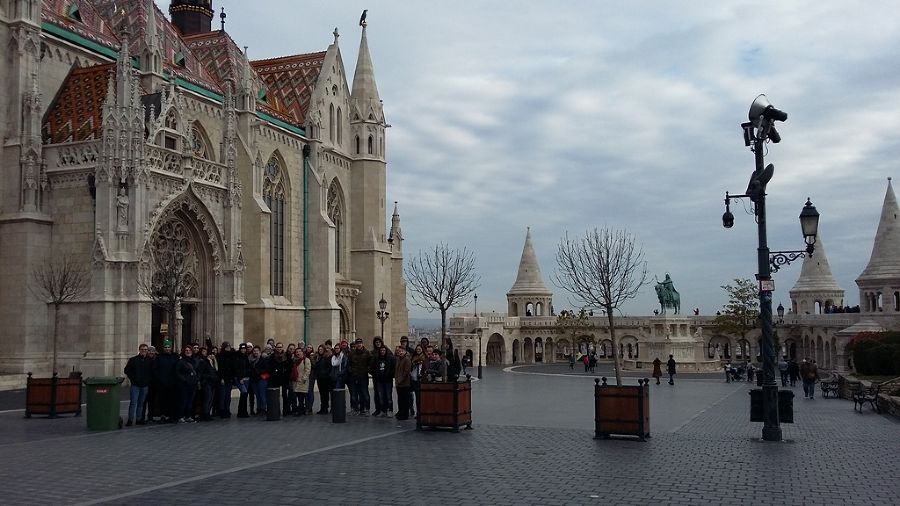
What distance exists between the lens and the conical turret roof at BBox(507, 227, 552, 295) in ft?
249

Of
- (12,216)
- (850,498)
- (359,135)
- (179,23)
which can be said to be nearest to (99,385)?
(850,498)

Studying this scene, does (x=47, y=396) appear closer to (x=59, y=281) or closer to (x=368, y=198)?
(x=59, y=281)

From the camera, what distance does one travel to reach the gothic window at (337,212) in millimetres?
42562

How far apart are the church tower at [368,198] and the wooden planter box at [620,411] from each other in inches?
1206

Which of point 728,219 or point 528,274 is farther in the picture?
point 528,274

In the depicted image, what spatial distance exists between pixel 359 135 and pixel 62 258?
21754 mm

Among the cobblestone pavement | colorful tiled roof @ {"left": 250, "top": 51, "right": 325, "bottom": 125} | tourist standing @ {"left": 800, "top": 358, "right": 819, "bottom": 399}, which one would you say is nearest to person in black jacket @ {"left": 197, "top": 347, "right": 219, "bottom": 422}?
the cobblestone pavement

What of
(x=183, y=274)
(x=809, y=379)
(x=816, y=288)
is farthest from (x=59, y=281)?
(x=816, y=288)

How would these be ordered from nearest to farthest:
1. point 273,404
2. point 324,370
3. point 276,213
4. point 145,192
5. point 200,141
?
point 273,404, point 324,370, point 145,192, point 200,141, point 276,213

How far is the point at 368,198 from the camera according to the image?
4375 cm

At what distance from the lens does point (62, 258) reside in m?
24.4

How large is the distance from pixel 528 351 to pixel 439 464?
2438 inches

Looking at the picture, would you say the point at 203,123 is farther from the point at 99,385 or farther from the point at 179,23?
the point at 99,385

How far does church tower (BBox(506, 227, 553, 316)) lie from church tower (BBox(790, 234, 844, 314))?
21.7 metres
